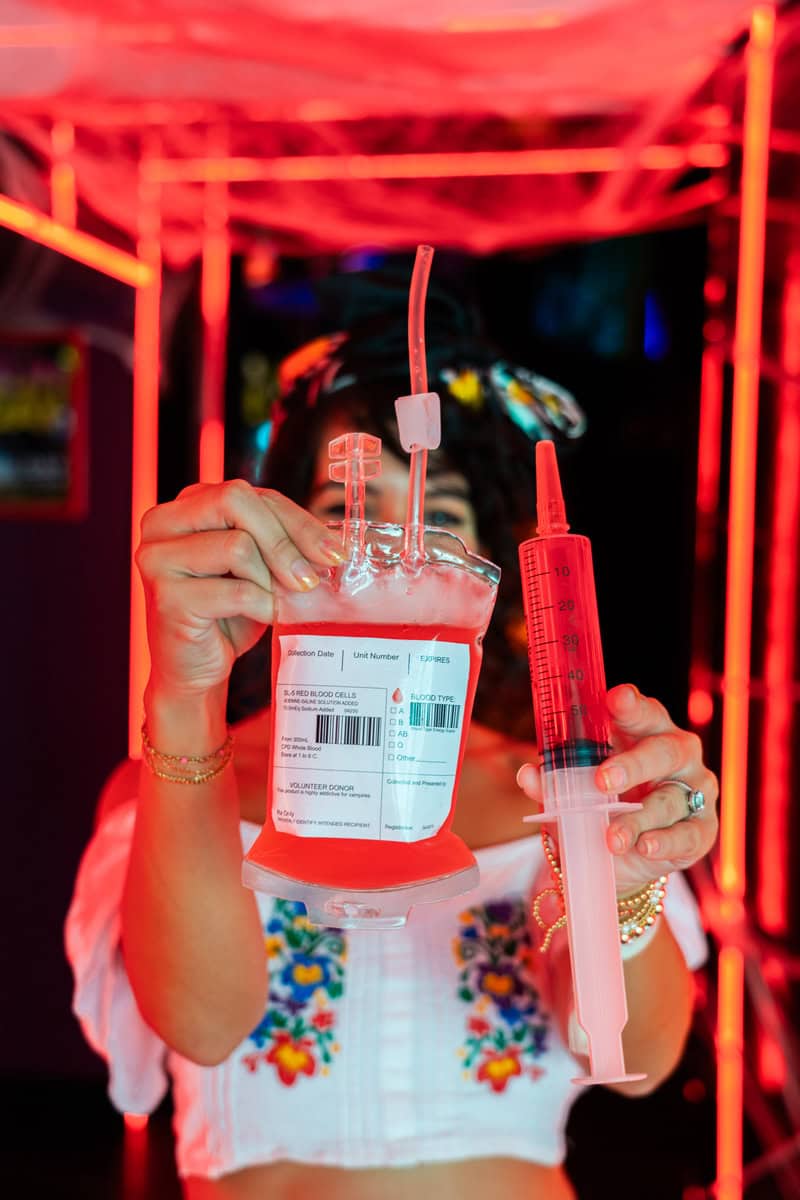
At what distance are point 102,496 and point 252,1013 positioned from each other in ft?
7.76

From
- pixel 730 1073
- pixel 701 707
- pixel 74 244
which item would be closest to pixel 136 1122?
pixel 730 1073

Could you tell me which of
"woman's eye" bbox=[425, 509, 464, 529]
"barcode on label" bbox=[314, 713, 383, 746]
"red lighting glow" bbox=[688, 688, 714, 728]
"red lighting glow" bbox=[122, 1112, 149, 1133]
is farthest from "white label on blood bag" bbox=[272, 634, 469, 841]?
"red lighting glow" bbox=[122, 1112, 149, 1133]

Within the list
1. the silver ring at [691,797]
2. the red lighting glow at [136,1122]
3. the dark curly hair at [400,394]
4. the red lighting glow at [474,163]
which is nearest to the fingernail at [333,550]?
the silver ring at [691,797]

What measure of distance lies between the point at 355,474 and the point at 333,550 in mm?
48

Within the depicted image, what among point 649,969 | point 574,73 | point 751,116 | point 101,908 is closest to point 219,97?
point 574,73

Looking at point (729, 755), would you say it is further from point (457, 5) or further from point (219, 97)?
point (219, 97)

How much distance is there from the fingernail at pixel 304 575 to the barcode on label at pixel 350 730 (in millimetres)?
77

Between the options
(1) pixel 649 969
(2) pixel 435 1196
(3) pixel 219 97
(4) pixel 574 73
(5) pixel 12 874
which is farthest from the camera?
(5) pixel 12 874

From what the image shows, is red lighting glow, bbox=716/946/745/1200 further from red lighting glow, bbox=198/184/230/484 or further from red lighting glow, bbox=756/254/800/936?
red lighting glow, bbox=198/184/230/484

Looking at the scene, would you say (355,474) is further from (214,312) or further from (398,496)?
(214,312)

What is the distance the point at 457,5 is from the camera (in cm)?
223

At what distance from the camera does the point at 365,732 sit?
0.65 m

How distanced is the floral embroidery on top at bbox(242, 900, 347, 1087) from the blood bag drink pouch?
1.89 ft

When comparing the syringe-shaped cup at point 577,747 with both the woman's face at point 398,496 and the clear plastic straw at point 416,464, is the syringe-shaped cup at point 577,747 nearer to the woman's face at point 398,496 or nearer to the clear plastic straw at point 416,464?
the clear plastic straw at point 416,464
